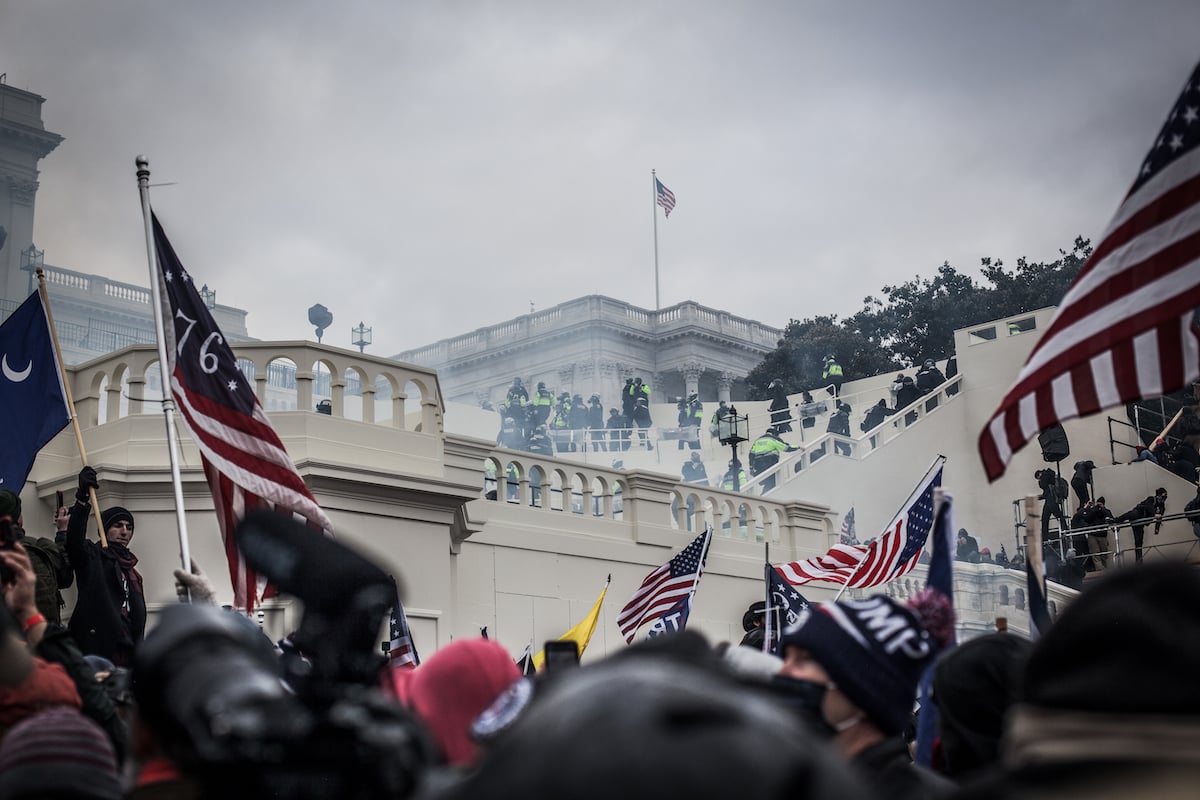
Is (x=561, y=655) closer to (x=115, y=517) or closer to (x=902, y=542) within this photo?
Answer: (x=115, y=517)

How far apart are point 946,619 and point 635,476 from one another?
1167 cm

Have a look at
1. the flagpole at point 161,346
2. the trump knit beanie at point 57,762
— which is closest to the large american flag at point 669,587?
the flagpole at point 161,346

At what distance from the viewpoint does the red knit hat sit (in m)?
3.03

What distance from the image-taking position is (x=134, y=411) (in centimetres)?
1157

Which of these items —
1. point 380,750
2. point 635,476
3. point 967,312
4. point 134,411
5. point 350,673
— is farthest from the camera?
point 967,312

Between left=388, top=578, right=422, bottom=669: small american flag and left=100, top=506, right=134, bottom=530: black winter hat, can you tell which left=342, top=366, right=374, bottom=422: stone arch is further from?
left=100, top=506, right=134, bottom=530: black winter hat

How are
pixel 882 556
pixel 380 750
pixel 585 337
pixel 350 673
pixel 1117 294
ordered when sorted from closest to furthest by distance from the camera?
pixel 380 750, pixel 350 673, pixel 1117 294, pixel 882 556, pixel 585 337

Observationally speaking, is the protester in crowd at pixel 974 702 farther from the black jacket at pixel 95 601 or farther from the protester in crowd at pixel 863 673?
the black jacket at pixel 95 601

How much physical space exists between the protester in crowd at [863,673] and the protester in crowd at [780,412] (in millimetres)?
40461

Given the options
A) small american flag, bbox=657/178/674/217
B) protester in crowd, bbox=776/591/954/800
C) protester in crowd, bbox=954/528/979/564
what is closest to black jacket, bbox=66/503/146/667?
protester in crowd, bbox=776/591/954/800

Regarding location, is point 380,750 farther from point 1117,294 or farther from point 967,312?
point 967,312

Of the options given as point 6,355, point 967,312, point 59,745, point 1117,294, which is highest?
point 967,312

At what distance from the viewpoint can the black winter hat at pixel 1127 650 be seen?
168 centimetres

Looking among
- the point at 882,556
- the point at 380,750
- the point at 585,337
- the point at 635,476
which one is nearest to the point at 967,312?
the point at 585,337
